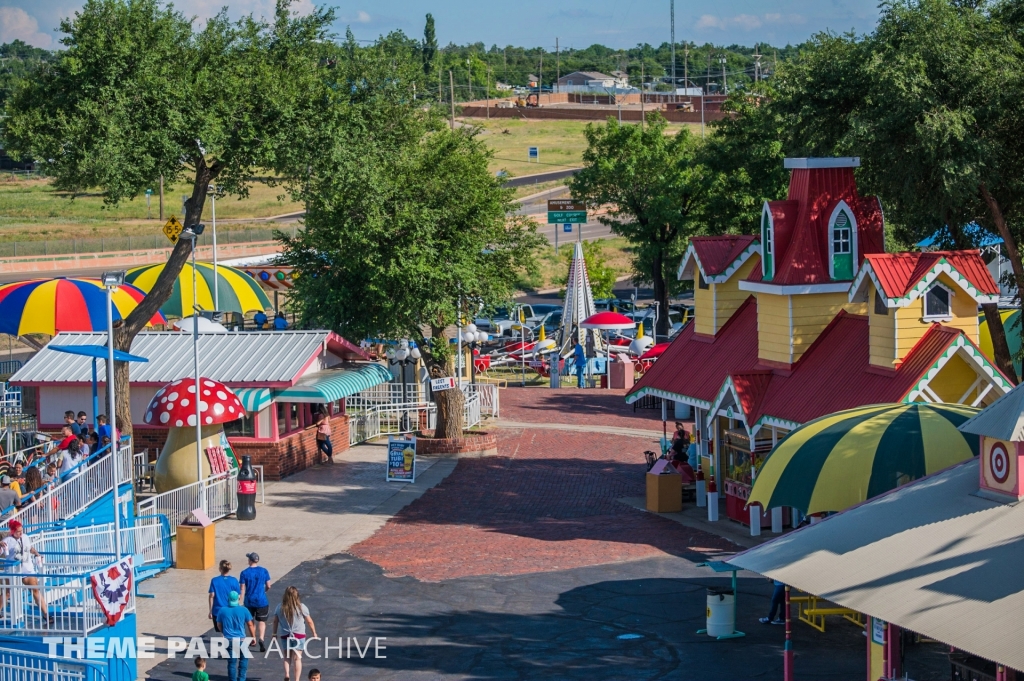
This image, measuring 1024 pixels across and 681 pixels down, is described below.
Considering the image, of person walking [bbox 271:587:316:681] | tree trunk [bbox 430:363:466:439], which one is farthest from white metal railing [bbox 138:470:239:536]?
tree trunk [bbox 430:363:466:439]

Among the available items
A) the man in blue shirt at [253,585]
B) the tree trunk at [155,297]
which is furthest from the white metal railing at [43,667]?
the tree trunk at [155,297]

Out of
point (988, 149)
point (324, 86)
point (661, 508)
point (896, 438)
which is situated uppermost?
point (324, 86)

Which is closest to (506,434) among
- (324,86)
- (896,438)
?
(324,86)

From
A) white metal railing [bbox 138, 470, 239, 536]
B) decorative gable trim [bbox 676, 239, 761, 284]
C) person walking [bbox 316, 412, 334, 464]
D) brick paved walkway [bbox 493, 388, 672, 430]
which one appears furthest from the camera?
brick paved walkway [bbox 493, 388, 672, 430]

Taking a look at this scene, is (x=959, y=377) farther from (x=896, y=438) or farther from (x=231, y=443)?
(x=231, y=443)

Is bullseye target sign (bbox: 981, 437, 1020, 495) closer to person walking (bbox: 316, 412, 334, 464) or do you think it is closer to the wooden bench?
the wooden bench

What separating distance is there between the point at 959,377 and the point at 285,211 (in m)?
94.0

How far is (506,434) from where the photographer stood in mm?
36375

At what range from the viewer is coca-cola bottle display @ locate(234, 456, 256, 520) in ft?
85.5

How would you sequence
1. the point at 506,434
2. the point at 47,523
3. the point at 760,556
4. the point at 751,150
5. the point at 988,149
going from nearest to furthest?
the point at 760,556, the point at 47,523, the point at 988,149, the point at 506,434, the point at 751,150

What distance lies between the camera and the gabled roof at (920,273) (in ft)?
72.0

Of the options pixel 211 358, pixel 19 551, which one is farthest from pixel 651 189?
pixel 19 551

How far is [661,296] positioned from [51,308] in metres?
28.4

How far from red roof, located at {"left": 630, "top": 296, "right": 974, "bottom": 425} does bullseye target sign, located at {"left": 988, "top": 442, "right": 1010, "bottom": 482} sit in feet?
23.7
